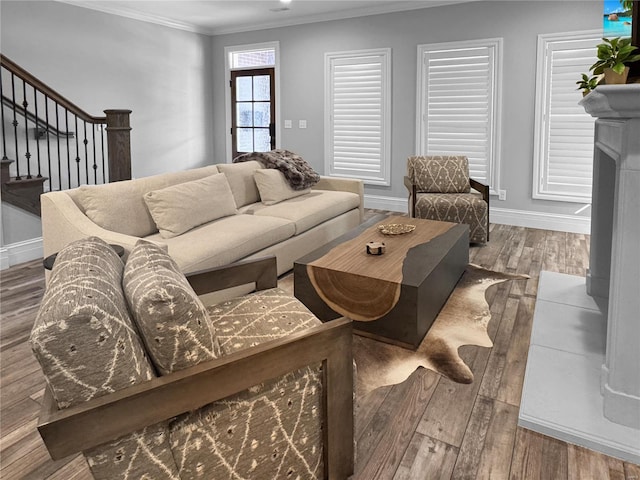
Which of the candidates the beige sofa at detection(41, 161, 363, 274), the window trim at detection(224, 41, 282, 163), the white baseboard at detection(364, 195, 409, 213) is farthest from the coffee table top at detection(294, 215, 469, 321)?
the window trim at detection(224, 41, 282, 163)

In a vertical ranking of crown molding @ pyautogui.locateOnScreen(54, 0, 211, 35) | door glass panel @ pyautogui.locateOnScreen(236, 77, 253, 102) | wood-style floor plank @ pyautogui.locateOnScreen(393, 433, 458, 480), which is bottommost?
wood-style floor plank @ pyautogui.locateOnScreen(393, 433, 458, 480)

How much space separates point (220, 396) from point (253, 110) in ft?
21.6

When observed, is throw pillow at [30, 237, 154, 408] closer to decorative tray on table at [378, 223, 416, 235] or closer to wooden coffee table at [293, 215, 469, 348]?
wooden coffee table at [293, 215, 469, 348]

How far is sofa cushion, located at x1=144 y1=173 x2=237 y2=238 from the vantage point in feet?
10.8

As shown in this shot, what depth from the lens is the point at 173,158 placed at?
699 centimetres

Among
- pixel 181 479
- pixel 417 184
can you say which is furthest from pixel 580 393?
pixel 417 184

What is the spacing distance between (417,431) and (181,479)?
3.32ft

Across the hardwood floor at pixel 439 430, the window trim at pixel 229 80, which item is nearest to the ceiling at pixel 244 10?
the window trim at pixel 229 80

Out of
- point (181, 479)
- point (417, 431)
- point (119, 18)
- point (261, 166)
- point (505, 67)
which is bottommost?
point (417, 431)

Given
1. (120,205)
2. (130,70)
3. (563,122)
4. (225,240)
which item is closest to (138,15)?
(130,70)

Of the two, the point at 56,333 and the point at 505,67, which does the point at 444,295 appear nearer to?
the point at 56,333

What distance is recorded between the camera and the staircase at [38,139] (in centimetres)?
419

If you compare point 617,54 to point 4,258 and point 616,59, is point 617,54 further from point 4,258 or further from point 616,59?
point 4,258

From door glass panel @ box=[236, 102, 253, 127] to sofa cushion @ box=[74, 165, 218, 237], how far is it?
13.7 ft
